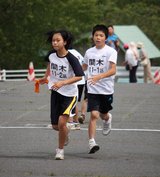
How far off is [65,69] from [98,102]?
3.30 ft

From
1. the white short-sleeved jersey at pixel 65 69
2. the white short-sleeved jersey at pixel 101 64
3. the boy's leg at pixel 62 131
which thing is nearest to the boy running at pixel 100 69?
the white short-sleeved jersey at pixel 101 64

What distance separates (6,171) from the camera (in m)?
10.5

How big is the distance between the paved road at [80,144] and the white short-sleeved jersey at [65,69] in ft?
3.05

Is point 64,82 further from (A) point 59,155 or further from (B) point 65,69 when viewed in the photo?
(A) point 59,155

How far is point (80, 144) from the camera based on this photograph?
43.9 feet

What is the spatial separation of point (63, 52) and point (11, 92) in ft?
44.1

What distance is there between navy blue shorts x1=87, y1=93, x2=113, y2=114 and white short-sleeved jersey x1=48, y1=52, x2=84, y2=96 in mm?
636

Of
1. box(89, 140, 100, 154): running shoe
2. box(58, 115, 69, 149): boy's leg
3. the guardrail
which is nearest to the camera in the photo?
box(58, 115, 69, 149): boy's leg

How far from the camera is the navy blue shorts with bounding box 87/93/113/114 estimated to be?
12578mm

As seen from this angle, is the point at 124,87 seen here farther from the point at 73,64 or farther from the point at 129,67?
the point at 73,64

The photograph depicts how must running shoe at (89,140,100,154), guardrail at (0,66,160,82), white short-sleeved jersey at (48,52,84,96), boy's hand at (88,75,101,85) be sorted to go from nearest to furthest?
1. white short-sleeved jersey at (48,52,84,96)
2. running shoe at (89,140,100,154)
3. boy's hand at (88,75,101,85)
4. guardrail at (0,66,160,82)

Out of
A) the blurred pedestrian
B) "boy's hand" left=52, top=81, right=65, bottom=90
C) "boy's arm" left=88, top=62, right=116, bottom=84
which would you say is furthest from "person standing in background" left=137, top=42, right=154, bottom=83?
"boy's hand" left=52, top=81, right=65, bottom=90

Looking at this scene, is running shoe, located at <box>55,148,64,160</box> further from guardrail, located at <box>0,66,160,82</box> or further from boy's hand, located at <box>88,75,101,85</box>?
guardrail, located at <box>0,66,160,82</box>

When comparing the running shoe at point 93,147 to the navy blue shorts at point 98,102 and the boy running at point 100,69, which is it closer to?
the boy running at point 100,69
